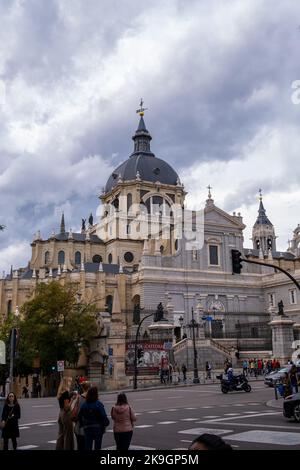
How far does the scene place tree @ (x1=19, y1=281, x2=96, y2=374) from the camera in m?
43.7

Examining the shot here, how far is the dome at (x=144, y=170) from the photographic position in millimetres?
93062

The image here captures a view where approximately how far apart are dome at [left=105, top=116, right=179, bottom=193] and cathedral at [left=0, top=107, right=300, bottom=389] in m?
0.19

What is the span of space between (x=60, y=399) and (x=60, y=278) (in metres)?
62.4

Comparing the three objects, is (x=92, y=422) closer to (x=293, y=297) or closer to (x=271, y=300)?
(x=293, y=297)

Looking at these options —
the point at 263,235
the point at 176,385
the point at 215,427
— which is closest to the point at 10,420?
the point at 215,427

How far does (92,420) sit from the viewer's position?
9273 mm

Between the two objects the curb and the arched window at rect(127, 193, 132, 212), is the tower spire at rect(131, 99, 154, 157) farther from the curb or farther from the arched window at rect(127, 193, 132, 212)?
the curb

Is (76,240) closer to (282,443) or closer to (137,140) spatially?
(137,140)

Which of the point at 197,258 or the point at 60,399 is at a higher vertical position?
the point at 197,258

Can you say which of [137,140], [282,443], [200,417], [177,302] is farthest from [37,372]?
[137,140]

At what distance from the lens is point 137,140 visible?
10406 centimetres

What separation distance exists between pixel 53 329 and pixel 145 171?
172 ft

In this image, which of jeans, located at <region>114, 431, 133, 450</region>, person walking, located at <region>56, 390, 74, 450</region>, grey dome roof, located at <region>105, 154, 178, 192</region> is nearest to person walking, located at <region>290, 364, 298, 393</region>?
jeans, located at <region>114, 431, 133, 450</region>

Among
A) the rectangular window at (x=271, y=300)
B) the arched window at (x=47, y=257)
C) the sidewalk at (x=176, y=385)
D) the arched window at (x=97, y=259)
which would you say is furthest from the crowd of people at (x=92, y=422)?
the arched window at (x=97, y=259)
